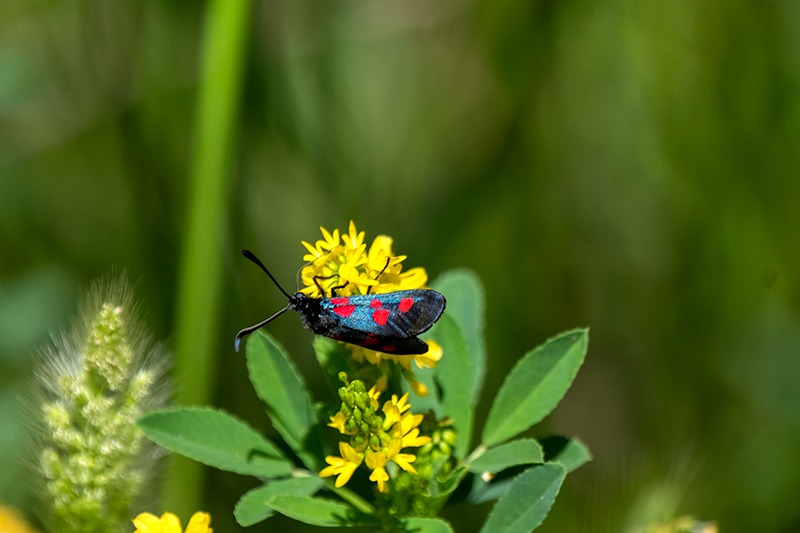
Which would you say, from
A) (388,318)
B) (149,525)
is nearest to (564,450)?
(388,318)

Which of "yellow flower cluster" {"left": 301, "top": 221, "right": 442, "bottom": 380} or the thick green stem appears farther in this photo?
the thick green stem

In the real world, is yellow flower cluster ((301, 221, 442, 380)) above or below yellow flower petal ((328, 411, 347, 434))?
above

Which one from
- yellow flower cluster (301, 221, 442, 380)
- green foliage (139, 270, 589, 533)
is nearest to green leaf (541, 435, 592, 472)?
green foliage (139, 270, 589, 533)

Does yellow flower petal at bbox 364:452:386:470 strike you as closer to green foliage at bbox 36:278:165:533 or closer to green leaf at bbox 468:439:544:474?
green leaf at bbox 468:439:544:474

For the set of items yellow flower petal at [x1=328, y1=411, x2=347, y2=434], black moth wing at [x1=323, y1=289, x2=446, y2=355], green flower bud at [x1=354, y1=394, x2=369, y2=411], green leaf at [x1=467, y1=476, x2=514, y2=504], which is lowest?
green leaf at [x1=467, y1=476, x2=514, y2=504]

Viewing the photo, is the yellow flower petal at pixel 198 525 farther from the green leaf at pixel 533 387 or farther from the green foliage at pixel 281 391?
the green leaf at pixel 533 387

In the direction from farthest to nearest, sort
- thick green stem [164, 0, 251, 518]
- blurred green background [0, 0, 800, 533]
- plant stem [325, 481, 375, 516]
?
blurred green background [0, 0, 800, 533], thick green stem [164, 0, 251, 518], plant stem [325, 481, 375, 516]
